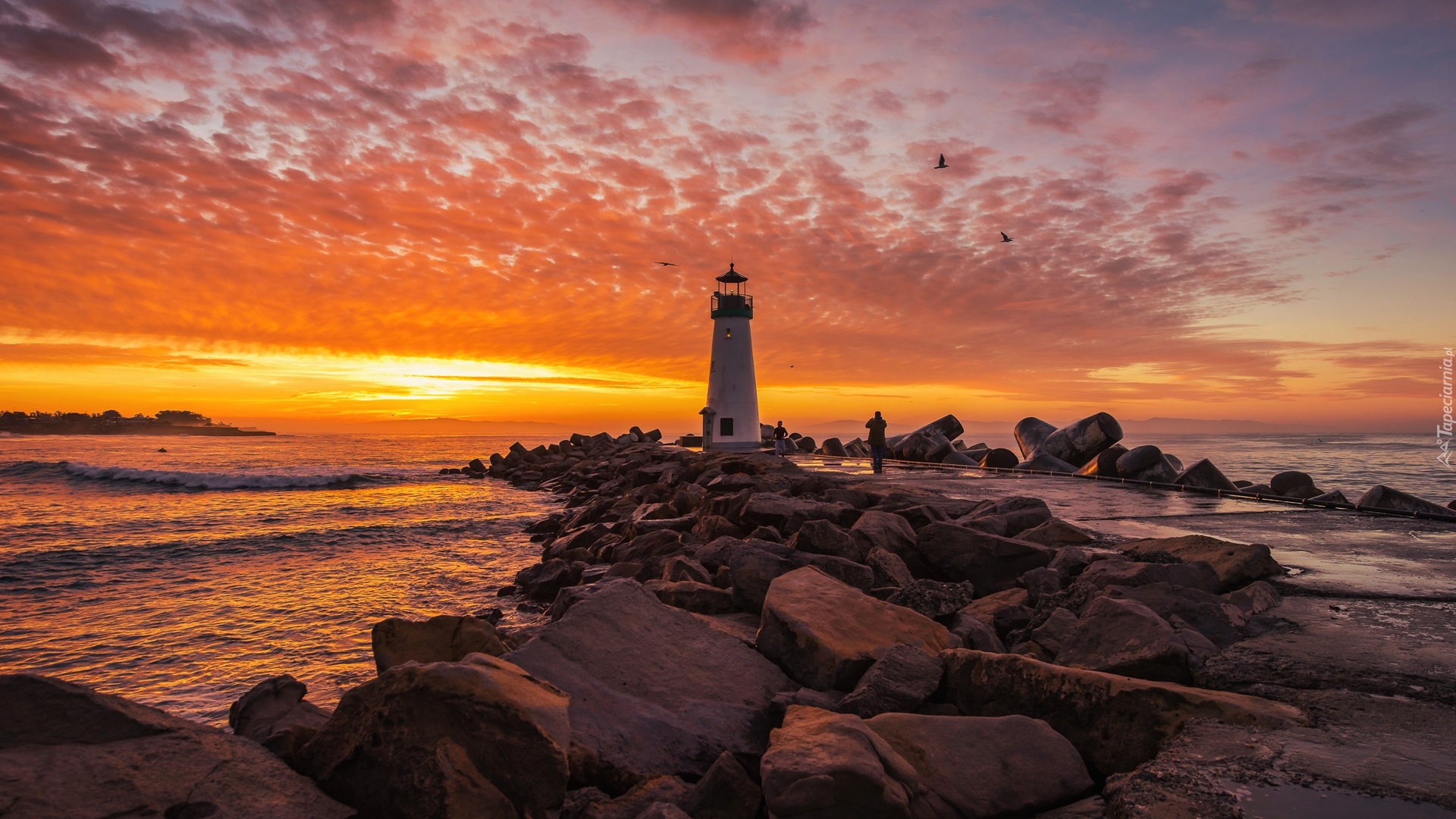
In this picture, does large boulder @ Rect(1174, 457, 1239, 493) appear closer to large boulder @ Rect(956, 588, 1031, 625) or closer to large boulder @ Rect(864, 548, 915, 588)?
large boulder @ Rect(956, 588, 1031, 625)

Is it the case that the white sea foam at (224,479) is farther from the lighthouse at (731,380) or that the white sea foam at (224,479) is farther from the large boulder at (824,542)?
the large boulder at (824,542)

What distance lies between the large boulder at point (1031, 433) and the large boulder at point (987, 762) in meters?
19.9

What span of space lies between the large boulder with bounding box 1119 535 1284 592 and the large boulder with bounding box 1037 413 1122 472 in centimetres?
1375

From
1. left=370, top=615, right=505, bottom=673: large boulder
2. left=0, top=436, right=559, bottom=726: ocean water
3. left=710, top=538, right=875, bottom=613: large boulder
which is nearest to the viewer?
left=370, top=615, right=505, bottom=673: large boulder

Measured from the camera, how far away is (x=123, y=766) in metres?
2.35

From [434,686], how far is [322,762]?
0.50 m

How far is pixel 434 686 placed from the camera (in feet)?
8.54

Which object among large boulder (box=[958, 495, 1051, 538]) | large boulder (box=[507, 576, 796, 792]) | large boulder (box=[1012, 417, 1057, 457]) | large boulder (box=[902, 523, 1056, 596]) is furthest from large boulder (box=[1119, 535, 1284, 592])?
large boulder (box=[1012, 417, 1057, 457])

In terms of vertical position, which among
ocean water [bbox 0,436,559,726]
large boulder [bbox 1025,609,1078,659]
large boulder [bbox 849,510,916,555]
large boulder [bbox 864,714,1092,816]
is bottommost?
ocean water [bbox 0,436,559,726]

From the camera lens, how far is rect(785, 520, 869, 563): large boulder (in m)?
5.96

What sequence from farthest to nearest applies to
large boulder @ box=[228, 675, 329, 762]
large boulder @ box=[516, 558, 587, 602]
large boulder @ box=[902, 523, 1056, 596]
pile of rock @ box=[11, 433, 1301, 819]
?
large boulder @ box=[516, 558, 587, 602] → large boulder @ box=[902, 523, 1056, 596] → large boulder @ box=[228, 675, 329, 762] → pile of rock @ box=[11, 433, 1301, 819]

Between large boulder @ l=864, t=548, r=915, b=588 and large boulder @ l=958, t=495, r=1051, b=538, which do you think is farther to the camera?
large boulder @ l=958, t=495, r=1051, b=538

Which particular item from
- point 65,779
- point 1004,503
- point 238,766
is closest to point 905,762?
point 238,766

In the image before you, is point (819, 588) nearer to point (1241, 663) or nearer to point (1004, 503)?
point (1241, 663)
